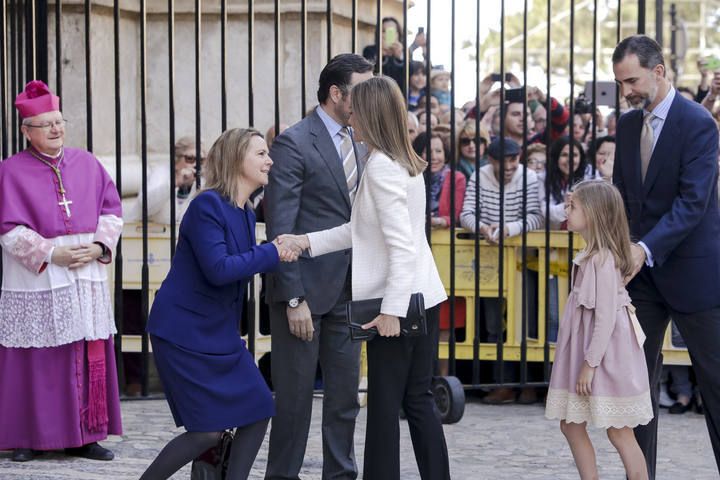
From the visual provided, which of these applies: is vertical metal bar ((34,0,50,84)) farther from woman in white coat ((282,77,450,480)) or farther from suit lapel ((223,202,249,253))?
woman in white coat ((282,77,450,480))

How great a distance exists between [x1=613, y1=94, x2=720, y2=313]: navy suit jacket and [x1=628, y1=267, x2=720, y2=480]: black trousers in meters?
0.04

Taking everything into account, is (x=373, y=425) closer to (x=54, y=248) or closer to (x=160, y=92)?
(x=54, y=248)

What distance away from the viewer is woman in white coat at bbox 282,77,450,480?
177 inches

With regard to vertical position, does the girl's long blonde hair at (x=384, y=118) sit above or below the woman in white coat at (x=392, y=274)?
above

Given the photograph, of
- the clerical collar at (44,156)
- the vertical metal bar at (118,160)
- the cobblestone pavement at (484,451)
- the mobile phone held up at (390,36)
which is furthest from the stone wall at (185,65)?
the clerical collar at (44,156)

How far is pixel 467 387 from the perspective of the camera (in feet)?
23.4

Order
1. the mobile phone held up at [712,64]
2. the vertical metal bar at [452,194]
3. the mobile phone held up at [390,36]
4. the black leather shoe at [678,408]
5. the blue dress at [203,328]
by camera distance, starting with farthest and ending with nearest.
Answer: the mobile phone held up at [390,36]
the mobile phone held up at [712,64]
the black leather shoe at [678,408]
the vertical metal bar at [452,194]
the blue dress at [203,328]

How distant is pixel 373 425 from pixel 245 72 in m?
4.35

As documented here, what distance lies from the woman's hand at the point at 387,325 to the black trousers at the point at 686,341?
1.22 metres

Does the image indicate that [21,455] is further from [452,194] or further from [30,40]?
[452,194]

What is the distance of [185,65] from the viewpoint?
28.8 feet

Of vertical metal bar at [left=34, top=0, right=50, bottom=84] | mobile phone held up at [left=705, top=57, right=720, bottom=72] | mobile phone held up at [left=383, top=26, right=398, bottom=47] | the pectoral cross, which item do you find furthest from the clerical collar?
mobile phone held up at [left=705, top=57, right=720, bottom=72]

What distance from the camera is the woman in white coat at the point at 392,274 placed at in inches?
177

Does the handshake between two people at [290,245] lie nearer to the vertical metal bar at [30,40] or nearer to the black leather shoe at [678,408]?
the vertical metal bar at [30,40]
